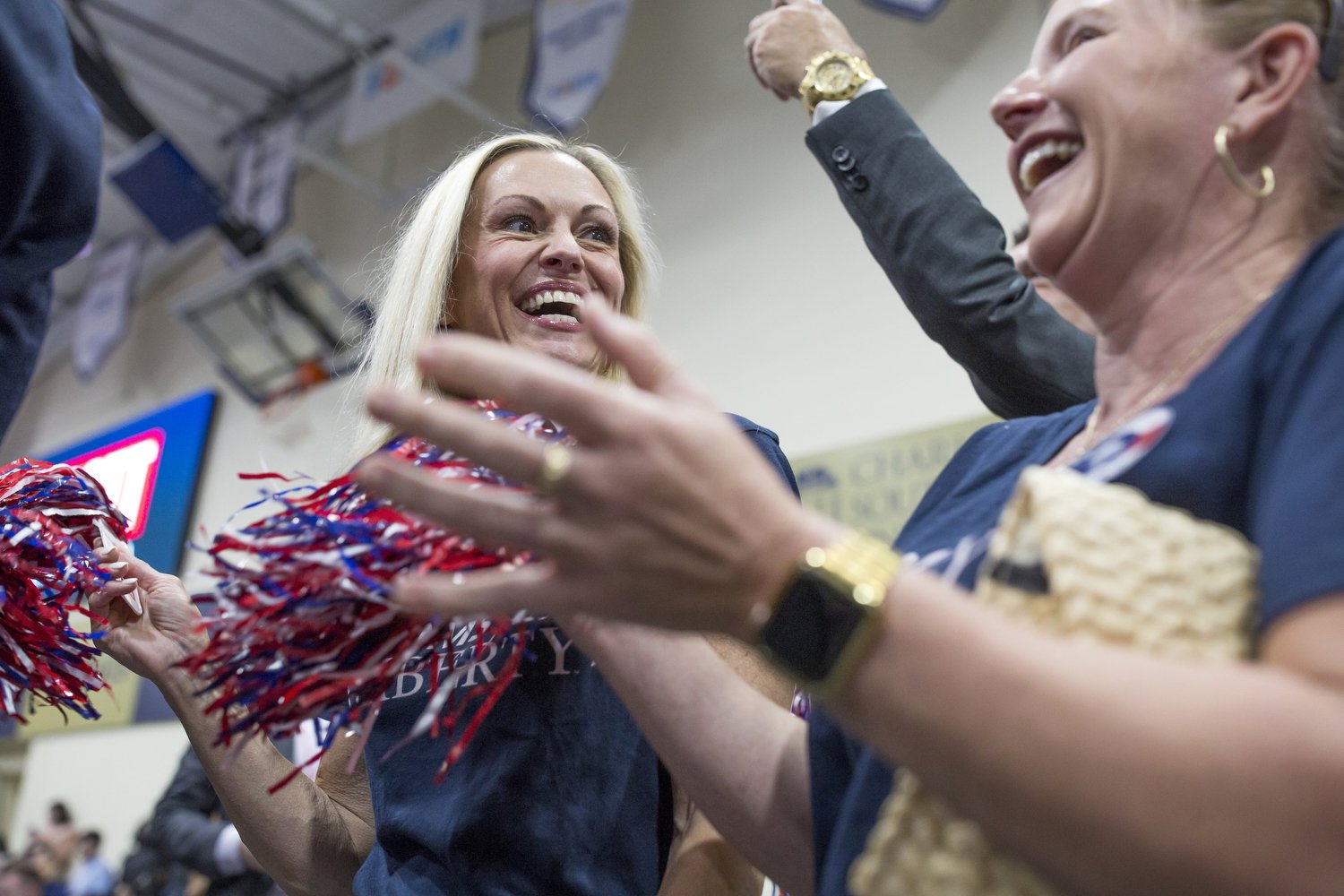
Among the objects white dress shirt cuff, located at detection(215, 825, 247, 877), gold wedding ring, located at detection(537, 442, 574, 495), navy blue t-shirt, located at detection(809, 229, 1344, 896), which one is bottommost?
white dress shirt cuff, located at detection(215, 825, 247, 877)

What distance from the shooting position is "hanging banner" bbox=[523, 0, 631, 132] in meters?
4.29

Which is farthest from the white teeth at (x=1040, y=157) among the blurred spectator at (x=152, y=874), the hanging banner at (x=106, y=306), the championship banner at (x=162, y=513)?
the hanging banner at (x=106, y=306)

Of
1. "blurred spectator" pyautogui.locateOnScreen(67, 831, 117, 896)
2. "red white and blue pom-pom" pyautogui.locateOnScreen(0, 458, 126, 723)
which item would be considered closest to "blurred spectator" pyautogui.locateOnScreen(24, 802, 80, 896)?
"blurred spectator" pyautogui.locateOnScreen(67, 831, 117, 896)

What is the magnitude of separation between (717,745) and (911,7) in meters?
2.99

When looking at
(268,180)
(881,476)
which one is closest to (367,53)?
(268,180)

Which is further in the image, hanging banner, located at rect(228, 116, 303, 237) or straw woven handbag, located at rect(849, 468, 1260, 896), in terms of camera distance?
hanging banner, located at rect(228, 116, 303, 237)

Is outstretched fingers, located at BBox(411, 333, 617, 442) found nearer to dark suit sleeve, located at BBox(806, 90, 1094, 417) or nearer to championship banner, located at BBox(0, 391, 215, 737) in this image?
dark suit sleeve, located at BBox(806, 90, 1094, 417)

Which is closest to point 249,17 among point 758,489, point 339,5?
point 339,5

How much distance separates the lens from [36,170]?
1095 millimetres

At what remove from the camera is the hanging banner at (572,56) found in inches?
169

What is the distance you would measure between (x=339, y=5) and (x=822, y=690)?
6.37 metres

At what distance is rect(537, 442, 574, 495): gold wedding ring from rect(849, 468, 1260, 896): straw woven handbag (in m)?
0.25

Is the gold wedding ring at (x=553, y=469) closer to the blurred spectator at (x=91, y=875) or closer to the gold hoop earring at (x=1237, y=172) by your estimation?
the gold hoop earring at (x=1237, y=172)

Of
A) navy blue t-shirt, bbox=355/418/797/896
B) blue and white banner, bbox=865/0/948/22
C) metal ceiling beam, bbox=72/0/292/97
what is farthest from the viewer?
metal ceiling beam, bbox=72/0/292/97
